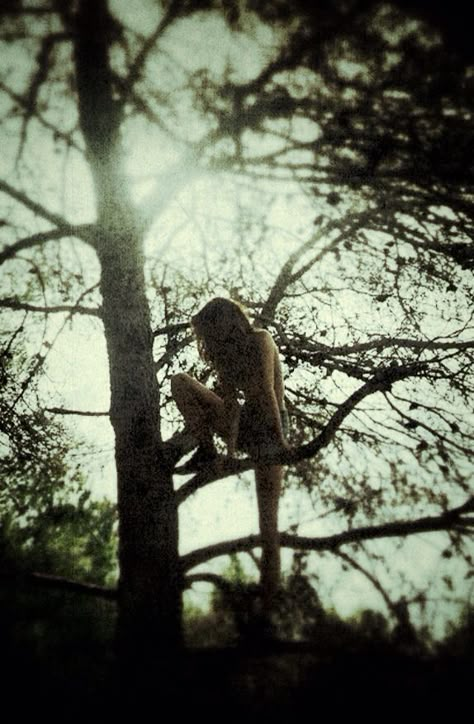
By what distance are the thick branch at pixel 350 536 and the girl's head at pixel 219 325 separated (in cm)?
162

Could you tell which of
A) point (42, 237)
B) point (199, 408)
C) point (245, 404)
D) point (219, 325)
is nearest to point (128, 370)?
point (199, 408)

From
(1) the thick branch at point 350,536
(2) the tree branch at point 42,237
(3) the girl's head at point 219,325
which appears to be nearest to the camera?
(1) the thick branch at point 350,536

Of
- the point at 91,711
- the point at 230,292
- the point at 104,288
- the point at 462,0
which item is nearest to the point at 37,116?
the point at 104,288

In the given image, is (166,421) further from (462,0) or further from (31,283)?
(462,0)

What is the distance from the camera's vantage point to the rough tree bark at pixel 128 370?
3289 millimetres

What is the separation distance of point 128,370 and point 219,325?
100cm

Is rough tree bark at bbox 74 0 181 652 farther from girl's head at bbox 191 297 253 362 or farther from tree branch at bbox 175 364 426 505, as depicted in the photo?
girl's head at bbox 191 297 253 362

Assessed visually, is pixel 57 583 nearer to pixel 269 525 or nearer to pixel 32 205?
pixel 269 525

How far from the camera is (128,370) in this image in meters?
4.03

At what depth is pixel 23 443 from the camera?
18.5 ft

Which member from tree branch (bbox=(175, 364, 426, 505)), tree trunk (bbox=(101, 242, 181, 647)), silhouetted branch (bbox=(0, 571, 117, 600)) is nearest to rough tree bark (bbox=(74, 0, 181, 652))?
tree trunk (bbox=(101, 242, 181, 647))

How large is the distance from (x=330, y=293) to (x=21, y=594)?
179 inches

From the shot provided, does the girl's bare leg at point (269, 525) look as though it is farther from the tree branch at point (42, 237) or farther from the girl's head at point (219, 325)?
the tree branch at point (42, 237)

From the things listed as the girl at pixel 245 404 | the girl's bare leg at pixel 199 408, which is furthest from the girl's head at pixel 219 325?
the girl's bare leg at pixel 199 408
